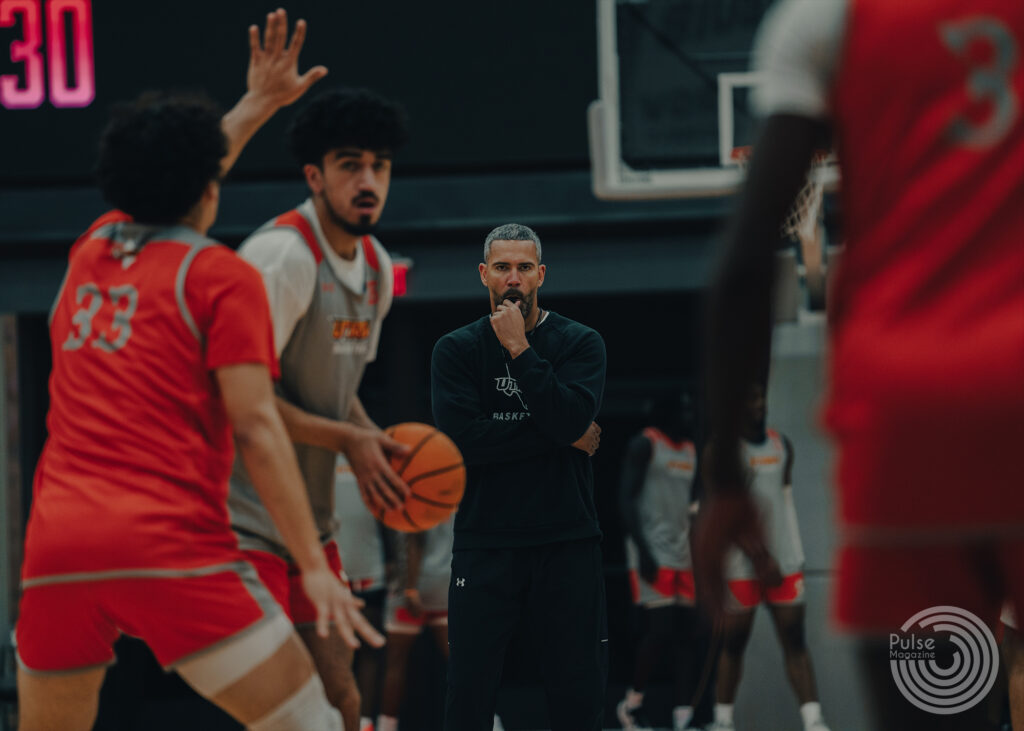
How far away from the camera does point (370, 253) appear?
4.29 meters

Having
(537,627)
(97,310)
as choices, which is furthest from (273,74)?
(537,627)

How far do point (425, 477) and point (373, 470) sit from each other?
1.27 feet

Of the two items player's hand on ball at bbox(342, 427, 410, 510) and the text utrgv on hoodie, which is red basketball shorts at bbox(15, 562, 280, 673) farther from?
the text utrgv on hoodie

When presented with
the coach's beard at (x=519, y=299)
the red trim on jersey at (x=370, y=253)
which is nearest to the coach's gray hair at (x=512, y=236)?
the coach's beard at (x=519, y=299)

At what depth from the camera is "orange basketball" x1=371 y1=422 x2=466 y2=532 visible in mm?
4109

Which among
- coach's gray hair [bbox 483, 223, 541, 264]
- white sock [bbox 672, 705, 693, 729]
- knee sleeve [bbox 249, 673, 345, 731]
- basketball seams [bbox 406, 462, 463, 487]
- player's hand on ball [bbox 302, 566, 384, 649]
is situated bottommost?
white sock [bbox 672, 705, 693, 729]

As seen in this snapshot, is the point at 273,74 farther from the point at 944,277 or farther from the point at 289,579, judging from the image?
the point at 944,277

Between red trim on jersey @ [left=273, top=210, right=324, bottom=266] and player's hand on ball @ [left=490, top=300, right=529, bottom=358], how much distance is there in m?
1.02

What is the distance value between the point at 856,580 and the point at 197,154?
2.23m

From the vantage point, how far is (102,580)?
310cm

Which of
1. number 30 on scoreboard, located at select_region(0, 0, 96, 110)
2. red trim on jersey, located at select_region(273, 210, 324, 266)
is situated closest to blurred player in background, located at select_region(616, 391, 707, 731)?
number 30 on scoreboard, located at select_region(0, 0, 96, 110)

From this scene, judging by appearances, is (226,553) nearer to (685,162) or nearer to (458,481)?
(458,481)

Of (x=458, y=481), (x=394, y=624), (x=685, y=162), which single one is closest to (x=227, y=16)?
(x=685, y=162)

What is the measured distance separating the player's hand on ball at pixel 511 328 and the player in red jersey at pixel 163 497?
1681 mm
